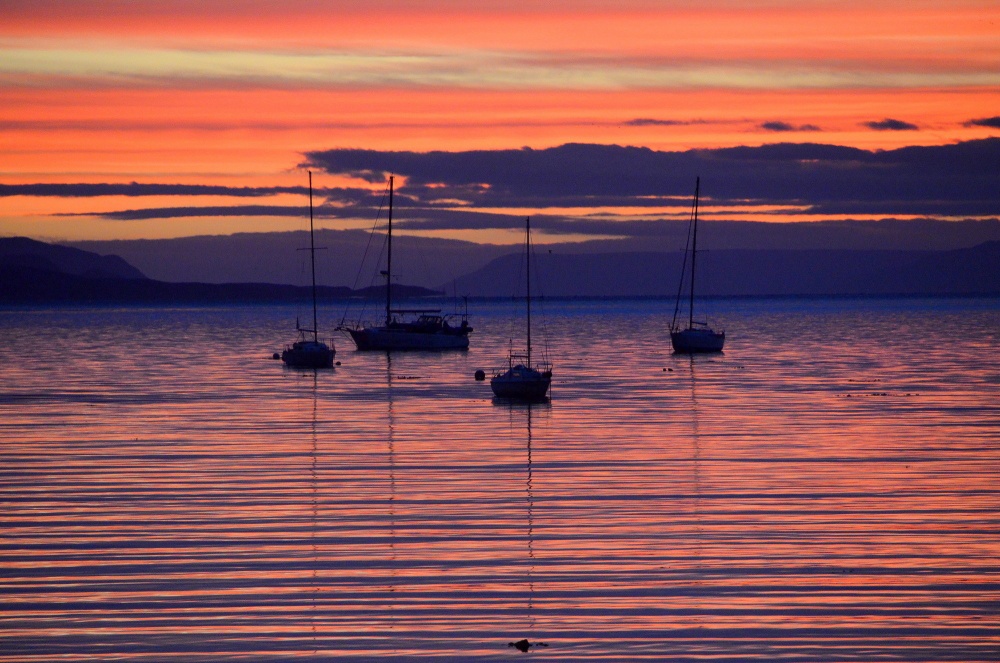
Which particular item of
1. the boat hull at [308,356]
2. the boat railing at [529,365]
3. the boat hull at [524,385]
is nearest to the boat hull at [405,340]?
the boat railing at [529,365]

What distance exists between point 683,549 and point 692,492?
19.1 ft

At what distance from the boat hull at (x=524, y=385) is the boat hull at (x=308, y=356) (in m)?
25.5

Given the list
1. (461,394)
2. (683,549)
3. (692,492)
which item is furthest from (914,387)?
(683,549)

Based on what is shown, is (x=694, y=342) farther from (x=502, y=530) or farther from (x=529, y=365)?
(x=502, y=530)

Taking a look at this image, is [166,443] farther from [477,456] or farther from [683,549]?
[683,549]

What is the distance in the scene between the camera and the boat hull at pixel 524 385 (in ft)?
160

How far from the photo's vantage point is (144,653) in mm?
14062

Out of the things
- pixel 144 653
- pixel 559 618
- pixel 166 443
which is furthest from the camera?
pixel 166 443

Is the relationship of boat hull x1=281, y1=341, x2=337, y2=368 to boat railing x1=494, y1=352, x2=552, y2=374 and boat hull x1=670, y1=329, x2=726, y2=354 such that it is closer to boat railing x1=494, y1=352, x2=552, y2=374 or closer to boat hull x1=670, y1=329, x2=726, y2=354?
boat railing x1=494, y1=352, x2=552, y2=374

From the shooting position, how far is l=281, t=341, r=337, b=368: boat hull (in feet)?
238

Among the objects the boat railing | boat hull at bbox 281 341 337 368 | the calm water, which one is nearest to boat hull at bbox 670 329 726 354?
the boat railing

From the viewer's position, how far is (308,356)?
72.6 meters

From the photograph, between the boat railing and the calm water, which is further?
the boat railing

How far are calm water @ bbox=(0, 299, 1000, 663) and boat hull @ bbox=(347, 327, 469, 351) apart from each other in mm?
46611
